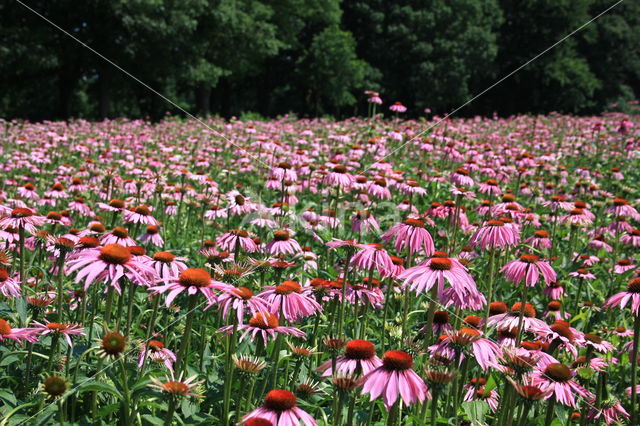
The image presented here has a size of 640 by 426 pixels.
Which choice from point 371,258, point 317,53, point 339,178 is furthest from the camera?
point 317,53

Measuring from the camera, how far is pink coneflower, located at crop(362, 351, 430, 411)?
1514 millimetres

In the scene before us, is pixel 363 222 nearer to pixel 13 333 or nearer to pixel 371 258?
pixel 371 258

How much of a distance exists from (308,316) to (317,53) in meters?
33.1

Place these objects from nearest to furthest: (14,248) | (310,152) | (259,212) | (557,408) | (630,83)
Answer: (557,408)
(14,248)
(259,212)
(310,152)
(630,83)

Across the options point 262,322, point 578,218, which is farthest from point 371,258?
point 578,218

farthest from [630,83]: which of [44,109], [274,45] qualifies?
[44,109]

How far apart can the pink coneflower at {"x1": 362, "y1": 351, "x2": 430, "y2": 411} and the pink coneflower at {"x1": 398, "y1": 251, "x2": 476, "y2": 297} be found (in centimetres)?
50

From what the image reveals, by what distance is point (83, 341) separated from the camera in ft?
8.16

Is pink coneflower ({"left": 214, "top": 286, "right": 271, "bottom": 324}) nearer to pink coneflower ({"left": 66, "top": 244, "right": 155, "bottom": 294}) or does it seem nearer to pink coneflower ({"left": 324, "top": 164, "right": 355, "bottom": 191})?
pink coneflower ({"left": 66, "top": 244, "right": 155, "bottom": 294})

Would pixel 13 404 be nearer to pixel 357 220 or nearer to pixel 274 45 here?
pixel 357 220

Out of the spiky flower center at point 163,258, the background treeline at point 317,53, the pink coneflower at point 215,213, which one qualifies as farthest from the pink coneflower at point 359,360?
the background treeline at point 317,53

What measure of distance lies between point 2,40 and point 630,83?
49797 millimetres

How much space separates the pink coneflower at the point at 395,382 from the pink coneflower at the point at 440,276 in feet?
1.65

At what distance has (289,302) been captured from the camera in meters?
2.27
